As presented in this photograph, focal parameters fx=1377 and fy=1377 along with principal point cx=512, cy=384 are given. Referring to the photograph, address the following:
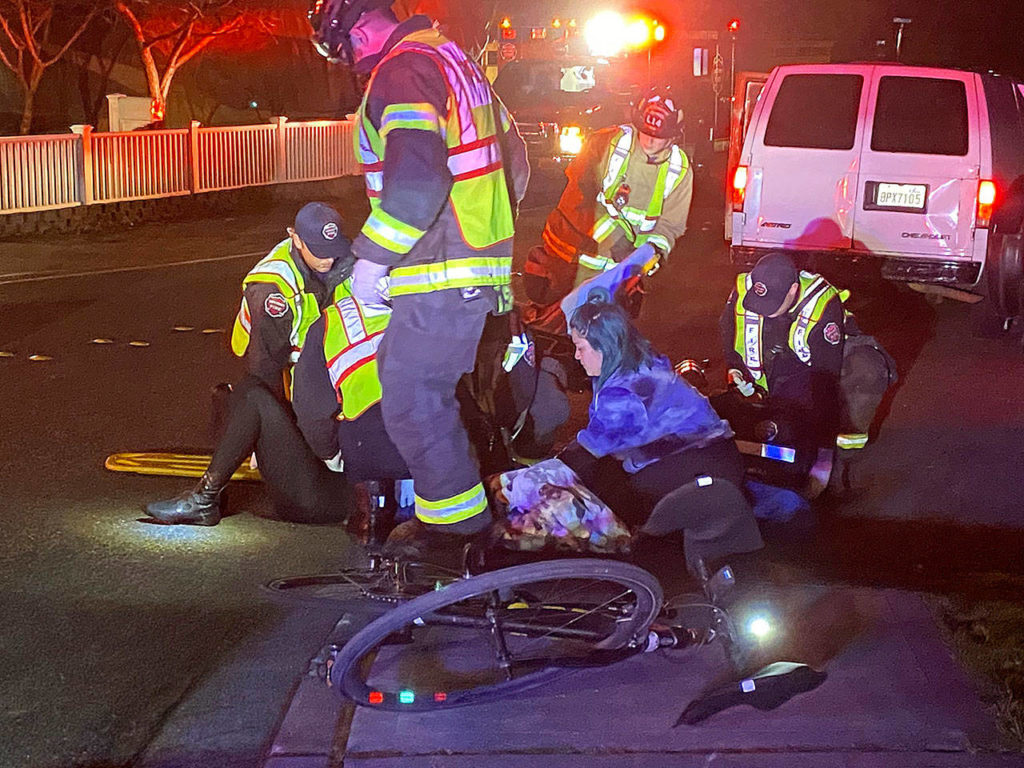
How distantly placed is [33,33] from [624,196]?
16597 millimetres

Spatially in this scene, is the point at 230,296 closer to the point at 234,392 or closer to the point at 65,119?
the point at 234,392

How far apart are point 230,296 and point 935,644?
7.93 meters

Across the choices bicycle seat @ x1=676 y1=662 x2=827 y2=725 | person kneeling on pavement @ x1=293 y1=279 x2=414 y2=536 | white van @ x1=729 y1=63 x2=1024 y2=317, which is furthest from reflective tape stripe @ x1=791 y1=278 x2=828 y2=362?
white van @ x1=729 y1=63 x2=1024 y2=317

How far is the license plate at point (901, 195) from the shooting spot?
10.0 metres

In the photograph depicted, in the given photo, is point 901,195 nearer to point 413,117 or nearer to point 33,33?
point 413,117

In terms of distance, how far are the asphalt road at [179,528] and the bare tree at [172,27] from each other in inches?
477

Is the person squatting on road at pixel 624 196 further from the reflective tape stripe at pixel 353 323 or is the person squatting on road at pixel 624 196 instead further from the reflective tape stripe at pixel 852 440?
the reflective tape stripe at pixel 353 323

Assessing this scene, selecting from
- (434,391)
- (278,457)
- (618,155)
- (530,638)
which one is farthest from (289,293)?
(618,155)

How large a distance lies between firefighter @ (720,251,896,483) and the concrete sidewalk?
1.89m

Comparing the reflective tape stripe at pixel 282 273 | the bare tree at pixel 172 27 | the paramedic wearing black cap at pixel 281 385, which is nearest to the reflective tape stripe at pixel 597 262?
the paramedic wearing black cap at pixel 281 385

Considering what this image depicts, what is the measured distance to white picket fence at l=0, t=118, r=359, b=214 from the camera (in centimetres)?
1491

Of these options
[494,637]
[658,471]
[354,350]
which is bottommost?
[494,637]

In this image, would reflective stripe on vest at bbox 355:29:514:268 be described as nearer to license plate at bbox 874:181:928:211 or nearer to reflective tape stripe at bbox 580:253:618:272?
reflective tape stripe at bbox 580:253:618:272

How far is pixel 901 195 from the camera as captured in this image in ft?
33.1
